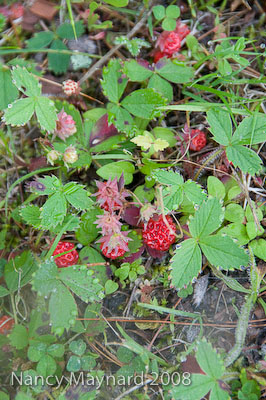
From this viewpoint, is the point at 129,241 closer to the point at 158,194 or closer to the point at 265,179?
the point at 158,194

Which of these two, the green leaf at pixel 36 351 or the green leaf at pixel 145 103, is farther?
the green leaf at pixel 145 103

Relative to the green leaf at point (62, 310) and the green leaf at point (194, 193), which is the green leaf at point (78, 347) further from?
the green leaf at point (194, 193)

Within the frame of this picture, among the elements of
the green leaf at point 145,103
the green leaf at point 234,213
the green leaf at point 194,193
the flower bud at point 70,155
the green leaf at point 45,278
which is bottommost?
the green leaf at point 234,213

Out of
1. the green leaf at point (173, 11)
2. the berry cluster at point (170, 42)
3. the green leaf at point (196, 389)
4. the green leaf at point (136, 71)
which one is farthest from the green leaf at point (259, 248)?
the green leaf at point (173, 11)

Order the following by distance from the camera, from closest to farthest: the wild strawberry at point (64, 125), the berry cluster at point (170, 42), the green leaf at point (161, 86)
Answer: the wild strawberry at point (64, 125) → the green leaf at point (161, 86) → the berry cluster at point (170, 42)

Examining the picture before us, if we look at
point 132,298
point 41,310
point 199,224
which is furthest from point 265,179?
point 41,310

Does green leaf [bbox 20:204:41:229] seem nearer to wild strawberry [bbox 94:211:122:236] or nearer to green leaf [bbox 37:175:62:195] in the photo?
green leaf [bbox 37:175:62:195]

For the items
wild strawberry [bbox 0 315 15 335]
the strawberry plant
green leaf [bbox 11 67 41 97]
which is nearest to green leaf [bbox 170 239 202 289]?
the strawberry plant

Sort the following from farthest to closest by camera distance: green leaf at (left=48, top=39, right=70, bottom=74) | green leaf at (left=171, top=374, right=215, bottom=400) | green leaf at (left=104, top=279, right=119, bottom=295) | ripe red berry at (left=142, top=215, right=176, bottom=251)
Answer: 1. green leaf at (left=48, top=39, right=70, bottom=74)
2. green leaf at (left=104, top=279, right=119, bottom=295)
3. ripe red berry at (left=142, top=215, right=176, bottom=251)
4. green leaf at (left=171, top=374, right=215, bottom=400)
